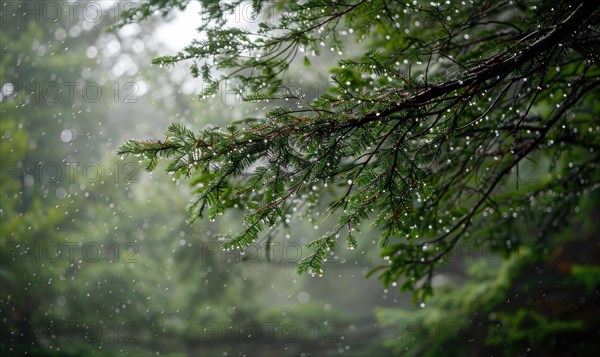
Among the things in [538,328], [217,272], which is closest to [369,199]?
[538,328]

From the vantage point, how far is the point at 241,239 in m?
2.38

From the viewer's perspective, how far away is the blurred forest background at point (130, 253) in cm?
792

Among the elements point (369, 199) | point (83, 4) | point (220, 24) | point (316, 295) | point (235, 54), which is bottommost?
point (369, 199)

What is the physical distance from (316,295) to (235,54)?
71.0ft

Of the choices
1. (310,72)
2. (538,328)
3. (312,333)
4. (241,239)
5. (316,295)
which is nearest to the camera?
(241,239)

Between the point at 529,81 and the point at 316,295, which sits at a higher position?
the point at 316,295

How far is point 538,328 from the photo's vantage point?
5.61 meters

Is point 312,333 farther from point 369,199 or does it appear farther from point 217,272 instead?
point 369,199

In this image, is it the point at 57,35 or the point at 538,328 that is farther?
the point at 57,35

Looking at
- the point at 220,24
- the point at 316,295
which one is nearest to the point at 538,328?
the point at 220,24

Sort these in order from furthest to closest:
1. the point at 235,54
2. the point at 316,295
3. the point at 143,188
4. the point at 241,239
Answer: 1. the point at 316,295
2. the point at 143,188
3. the point at 235,54
4. the point at 241,239

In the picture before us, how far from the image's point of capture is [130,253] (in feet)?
39.9

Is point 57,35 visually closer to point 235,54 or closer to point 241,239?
point 235,54

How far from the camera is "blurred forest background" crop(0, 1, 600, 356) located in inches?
312
